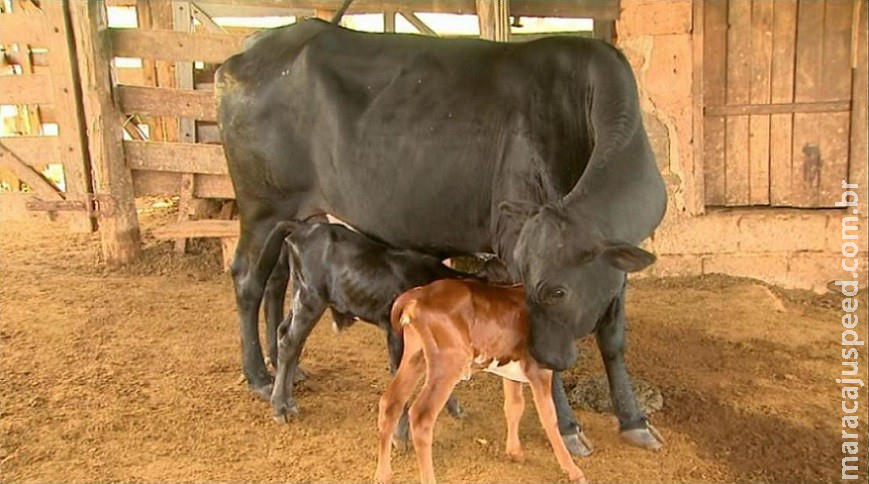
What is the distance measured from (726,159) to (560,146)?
3.31 metres

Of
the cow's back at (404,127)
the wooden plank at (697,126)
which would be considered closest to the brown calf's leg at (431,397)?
the cow's back at (404,127)

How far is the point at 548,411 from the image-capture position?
330 centimetres

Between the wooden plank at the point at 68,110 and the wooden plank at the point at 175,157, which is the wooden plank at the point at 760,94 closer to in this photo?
the wooden plank at the point at 175,157

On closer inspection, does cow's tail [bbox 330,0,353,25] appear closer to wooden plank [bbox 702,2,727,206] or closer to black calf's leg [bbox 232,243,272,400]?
black calf's leg [bbox 232,243,272,400]

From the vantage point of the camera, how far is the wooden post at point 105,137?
6215 millimetres

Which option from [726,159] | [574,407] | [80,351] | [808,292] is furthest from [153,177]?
[808,292]

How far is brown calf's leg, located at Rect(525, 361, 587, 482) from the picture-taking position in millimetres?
3256

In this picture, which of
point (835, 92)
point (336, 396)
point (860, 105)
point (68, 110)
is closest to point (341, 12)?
point (336, 396)

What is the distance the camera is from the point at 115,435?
12.1ft

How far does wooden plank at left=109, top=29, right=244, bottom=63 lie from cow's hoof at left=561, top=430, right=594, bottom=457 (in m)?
4.35

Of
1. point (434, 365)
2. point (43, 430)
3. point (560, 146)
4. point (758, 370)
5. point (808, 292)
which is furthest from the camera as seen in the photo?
point (808, 292)

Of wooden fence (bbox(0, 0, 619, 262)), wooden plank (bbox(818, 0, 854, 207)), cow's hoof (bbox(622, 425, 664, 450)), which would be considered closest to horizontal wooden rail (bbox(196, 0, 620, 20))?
wooden fence (bbox(0, 0, 619, 262))

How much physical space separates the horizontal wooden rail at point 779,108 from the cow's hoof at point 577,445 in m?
3.56

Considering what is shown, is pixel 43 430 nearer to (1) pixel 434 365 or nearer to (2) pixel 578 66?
(1) pixel 434 365
